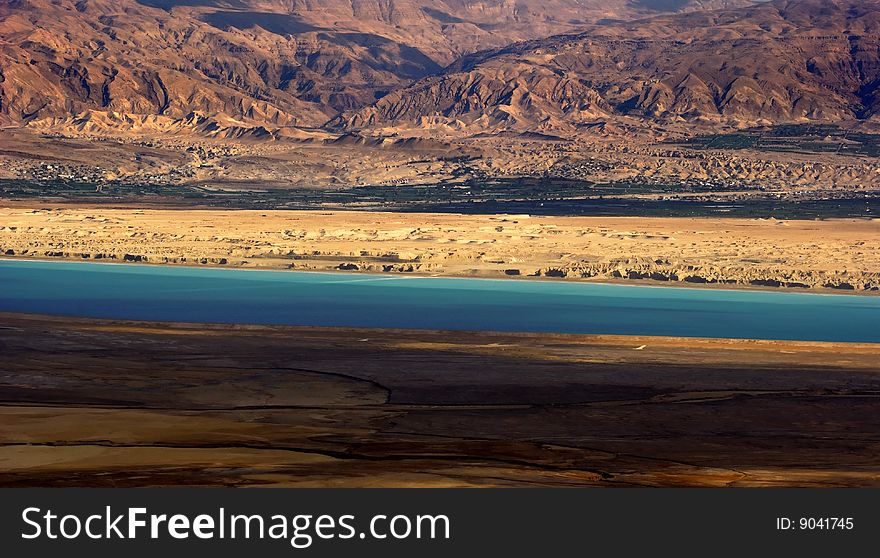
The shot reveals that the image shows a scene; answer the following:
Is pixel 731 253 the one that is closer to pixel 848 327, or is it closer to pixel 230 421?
pixel 848 327

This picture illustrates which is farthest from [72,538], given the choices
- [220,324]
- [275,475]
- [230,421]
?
[220,324]

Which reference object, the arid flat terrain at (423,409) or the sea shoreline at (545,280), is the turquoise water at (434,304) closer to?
the sea shoreline at (545,280)

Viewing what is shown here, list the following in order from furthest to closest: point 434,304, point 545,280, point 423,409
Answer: point 545,280 < point 434,304 < point 423,409

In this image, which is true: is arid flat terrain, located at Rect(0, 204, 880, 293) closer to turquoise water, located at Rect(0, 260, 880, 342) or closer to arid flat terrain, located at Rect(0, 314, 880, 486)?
turquoise water, located at Rect(0, 260, 880, 342)

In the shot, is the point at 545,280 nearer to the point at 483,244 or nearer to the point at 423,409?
the point at 483,244

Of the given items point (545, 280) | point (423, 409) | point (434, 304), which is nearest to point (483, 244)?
point (545, 280)

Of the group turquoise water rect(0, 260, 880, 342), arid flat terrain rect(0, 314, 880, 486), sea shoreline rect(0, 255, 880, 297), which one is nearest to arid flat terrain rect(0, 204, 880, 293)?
sea shoreline rect(0, 255, 880, 297)
